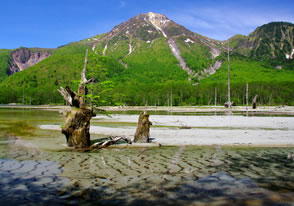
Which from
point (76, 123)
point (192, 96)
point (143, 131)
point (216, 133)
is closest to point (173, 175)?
point (76, 123)

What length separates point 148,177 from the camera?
869 centimetres

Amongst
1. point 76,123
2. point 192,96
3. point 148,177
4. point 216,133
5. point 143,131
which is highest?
point 192,96

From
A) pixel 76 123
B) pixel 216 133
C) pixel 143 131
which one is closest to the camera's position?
pixel 76 123

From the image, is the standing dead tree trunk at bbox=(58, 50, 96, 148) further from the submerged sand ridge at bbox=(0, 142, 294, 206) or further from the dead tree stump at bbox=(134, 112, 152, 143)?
the dead tree stump at bbox=(134, 112, 152, 143)

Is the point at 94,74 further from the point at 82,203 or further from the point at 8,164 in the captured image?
the point at 82,203

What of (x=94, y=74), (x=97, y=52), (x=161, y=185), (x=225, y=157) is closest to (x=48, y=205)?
(x=161, y=185)

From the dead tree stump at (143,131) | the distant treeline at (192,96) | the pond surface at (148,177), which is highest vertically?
the distant treeline at (192,96)

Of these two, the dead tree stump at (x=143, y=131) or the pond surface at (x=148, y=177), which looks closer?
the pond surface at (x=148, y=177)

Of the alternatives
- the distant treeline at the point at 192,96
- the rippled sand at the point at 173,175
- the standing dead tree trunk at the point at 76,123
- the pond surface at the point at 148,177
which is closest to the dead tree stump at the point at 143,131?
the rippled sand at the point at 173,175

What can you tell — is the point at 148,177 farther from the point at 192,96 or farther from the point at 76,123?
the point at 192,96

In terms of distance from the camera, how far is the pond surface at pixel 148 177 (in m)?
6.69

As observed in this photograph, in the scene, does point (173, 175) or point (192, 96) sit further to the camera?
point (192, 96)

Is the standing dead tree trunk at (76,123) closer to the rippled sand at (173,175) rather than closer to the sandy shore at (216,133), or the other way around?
the rippled sand at (173,175)

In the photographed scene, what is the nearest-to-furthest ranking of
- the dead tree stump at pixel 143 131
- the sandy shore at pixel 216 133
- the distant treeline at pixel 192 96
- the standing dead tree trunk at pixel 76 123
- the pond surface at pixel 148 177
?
the pond surface at pixel 148 177 → the standing dead tree trunk at pixel 76 123 → the dead tree stump at pixel 143 131 → the sandy shore at pixel 216 133 → the distant treeline at pixel 192 96
